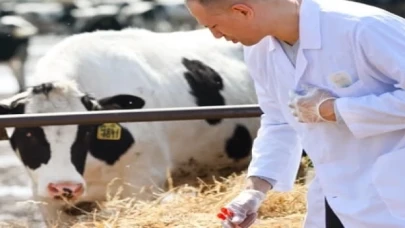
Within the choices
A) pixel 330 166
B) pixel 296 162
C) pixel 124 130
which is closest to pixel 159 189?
pixel 124 130

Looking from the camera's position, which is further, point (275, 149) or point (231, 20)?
point (275, 149)

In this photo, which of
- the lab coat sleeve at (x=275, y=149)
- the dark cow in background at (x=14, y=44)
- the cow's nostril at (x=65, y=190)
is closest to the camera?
the lab coat sleeve at (x=275, y=149)

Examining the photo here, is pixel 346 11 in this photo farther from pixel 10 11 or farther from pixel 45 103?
pixel 10 11

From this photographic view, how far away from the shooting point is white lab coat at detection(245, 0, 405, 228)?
242 cm

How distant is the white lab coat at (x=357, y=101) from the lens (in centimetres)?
242

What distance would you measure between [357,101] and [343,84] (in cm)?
6

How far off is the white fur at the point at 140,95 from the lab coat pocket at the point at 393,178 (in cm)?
339

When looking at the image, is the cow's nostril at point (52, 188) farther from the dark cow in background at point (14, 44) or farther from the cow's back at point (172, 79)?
the dark cow in background at point (14, 44)

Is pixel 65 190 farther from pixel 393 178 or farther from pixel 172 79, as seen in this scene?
pixel 393 178

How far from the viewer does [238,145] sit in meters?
6.97

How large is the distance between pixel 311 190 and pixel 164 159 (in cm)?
377

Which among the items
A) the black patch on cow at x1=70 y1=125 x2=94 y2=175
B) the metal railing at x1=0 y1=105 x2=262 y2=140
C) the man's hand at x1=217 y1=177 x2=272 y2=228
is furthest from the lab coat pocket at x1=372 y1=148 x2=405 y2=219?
the black patch on cow at x1=70 y1=125 x2=94 y2=175

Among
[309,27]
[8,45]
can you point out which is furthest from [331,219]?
[8,45]

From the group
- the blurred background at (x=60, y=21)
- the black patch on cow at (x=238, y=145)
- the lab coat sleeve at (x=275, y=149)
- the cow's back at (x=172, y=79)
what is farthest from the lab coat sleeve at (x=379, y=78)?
the blurred background at (x=60, y=21)
